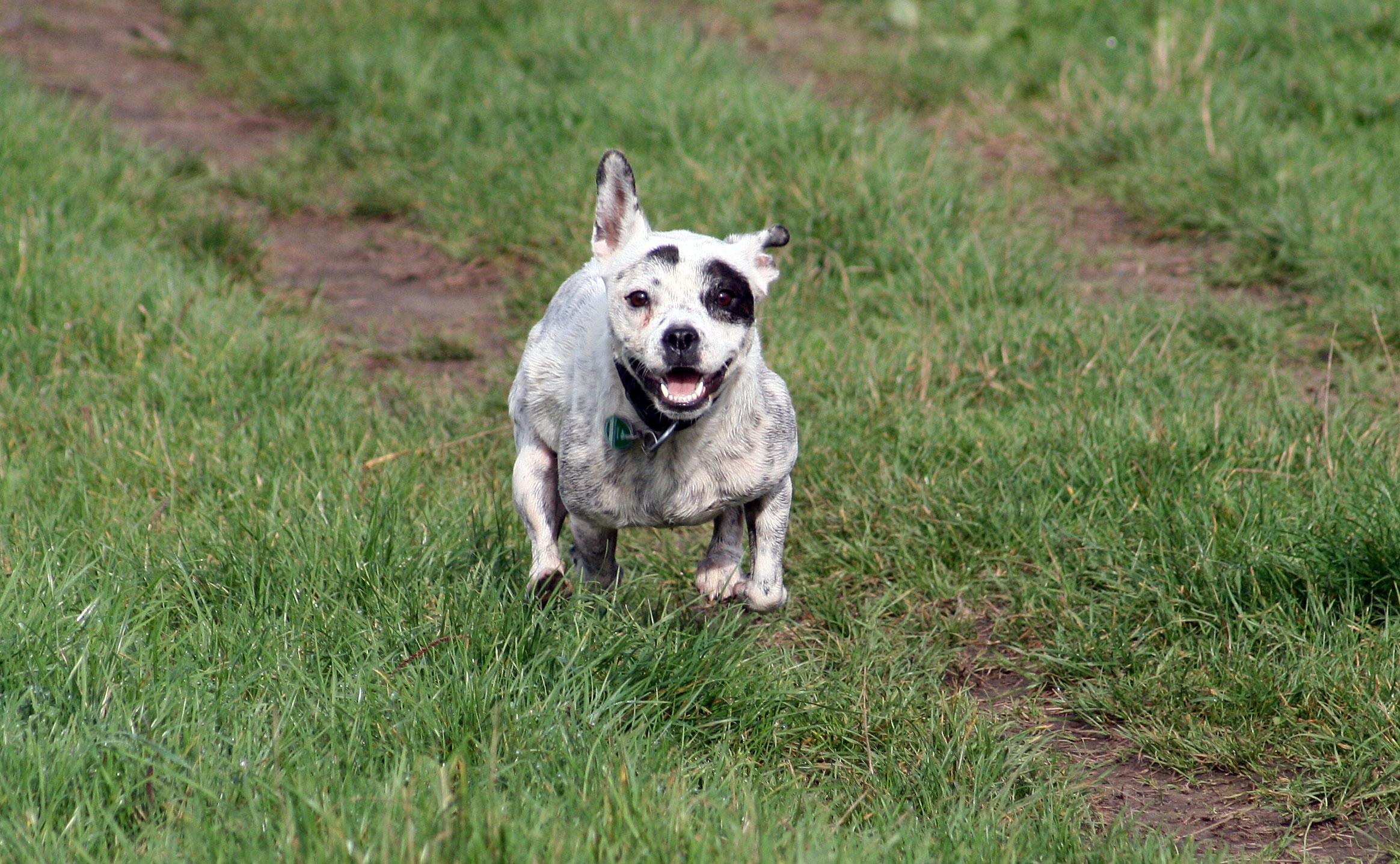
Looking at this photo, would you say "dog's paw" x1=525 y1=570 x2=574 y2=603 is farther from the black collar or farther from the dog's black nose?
the dog's black nose

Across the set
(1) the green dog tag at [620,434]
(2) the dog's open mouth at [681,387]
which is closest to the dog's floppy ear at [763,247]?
(2) the dog's open mouth at [681,387]

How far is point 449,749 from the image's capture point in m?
2.98

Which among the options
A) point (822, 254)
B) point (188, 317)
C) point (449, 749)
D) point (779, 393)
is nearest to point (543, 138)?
point (822, 254)

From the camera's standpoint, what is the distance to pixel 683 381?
3326 millimetres

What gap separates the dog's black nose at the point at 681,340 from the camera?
10.6ft

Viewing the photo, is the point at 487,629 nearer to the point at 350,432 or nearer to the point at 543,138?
the point at 350,432

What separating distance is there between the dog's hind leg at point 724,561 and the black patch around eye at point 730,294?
0.60m

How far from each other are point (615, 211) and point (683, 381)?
69cm

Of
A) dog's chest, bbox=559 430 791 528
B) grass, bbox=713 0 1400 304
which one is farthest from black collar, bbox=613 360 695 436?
grass, bbox=713 0 1400 304

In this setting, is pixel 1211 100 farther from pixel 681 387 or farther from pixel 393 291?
pixel 681 387

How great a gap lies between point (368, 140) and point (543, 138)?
1.34 m

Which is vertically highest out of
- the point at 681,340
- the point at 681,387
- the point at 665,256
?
the point at 665,256

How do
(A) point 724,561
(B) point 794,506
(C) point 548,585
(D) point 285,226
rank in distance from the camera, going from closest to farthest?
(C) point 548,585 < (A) point 724,561 < (B) point 794,506 < (D) point 285,226

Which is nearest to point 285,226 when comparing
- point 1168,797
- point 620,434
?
point 620,434
